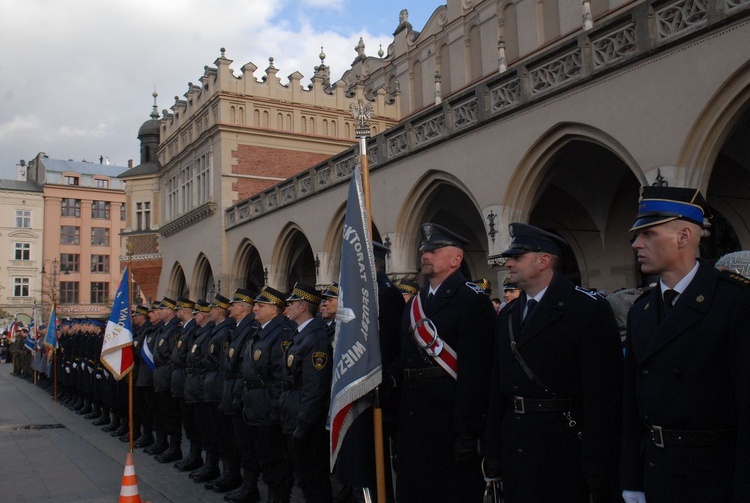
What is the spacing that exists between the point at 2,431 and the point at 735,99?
43.7 feet

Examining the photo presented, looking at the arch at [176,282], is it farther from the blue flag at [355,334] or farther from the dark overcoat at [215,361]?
the blue flag at [355,334]

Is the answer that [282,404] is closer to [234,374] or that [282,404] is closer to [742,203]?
[234,374]

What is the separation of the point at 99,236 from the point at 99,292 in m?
5.72

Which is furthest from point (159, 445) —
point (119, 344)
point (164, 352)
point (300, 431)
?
point (300, 431)

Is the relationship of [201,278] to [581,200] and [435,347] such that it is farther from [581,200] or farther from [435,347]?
[435,347]

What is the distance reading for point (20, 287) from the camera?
220ft

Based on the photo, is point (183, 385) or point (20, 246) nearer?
point (183, 385)

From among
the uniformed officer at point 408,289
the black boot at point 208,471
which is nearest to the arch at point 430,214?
the uniformed officer at point 408,289

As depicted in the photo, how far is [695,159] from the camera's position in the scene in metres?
9.18

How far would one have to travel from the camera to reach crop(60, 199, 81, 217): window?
228ft

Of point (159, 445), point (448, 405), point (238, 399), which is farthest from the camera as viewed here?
point (159, 445)

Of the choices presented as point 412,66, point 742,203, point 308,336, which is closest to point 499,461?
point 308,336

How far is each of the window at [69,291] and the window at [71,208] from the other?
7020 mm

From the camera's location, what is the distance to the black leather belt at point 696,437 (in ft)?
8.82
